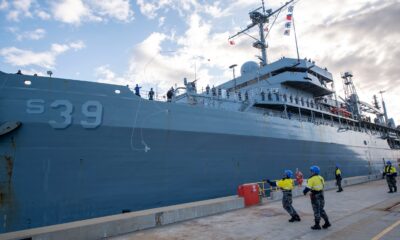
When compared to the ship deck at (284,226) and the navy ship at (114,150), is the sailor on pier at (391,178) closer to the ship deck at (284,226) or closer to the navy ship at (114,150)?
the ship deck at (284,226)

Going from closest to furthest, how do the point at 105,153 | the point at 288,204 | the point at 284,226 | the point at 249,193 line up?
the point at 284,226 < the point at 288,204 < the point at 105,153 < the point at 249,193

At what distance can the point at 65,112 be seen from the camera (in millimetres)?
9305

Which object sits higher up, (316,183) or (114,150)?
(114,150)

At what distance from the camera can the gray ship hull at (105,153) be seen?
28.2 feet

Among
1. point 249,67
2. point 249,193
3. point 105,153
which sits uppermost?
point 249,67

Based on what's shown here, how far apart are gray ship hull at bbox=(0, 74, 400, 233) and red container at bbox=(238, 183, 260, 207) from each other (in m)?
1.83

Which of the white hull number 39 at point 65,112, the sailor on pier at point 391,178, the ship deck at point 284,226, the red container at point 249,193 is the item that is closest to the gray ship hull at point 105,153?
the white hull number 39 at point 65,112

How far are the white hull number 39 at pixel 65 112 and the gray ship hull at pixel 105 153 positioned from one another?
3 cm

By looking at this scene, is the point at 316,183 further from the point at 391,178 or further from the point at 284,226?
the point at 391,178

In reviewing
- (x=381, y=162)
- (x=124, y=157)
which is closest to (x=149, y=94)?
(x=124, y=157)

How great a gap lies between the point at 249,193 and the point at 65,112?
281 inches

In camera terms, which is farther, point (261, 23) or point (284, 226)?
point (261, 23)

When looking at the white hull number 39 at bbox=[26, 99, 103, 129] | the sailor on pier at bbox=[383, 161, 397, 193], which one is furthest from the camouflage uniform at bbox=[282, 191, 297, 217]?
the sailor on pier at bbox=[383, 161, 397, 193]

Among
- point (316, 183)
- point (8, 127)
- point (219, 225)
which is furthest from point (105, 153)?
point (316, 183)
